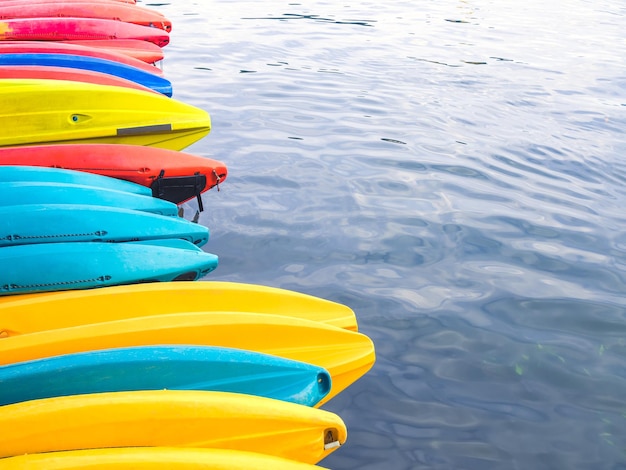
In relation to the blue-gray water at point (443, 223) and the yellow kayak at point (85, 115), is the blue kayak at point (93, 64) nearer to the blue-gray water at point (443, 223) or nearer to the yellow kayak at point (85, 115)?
the yellow kayak at point (85, 115)

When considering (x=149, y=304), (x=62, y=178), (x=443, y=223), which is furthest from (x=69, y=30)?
(x=149, y=304)

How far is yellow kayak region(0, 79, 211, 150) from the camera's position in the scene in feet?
12.8

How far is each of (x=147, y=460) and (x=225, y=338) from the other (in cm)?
71

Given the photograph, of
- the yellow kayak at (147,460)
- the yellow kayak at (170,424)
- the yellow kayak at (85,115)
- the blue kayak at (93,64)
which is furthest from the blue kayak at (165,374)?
the blue kayak at (93,64)

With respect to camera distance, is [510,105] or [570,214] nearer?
[570,214]

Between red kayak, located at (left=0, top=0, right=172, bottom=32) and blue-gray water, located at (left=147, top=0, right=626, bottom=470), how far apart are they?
0.89m

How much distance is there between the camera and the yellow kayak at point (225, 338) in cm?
222

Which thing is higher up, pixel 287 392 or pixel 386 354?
pixel 287 392

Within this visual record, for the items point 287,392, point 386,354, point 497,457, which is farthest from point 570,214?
point 287,392

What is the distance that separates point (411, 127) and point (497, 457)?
427cm

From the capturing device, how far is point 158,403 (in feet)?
6.14

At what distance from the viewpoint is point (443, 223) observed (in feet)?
14.5

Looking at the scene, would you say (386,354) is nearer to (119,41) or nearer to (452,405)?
(452,405)

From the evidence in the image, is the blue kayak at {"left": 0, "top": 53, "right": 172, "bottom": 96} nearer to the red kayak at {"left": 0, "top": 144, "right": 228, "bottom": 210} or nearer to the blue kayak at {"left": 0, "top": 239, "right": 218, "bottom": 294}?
the red kayak at {"left": 0, "top": 144, "right": 228, "bottom": 210}
